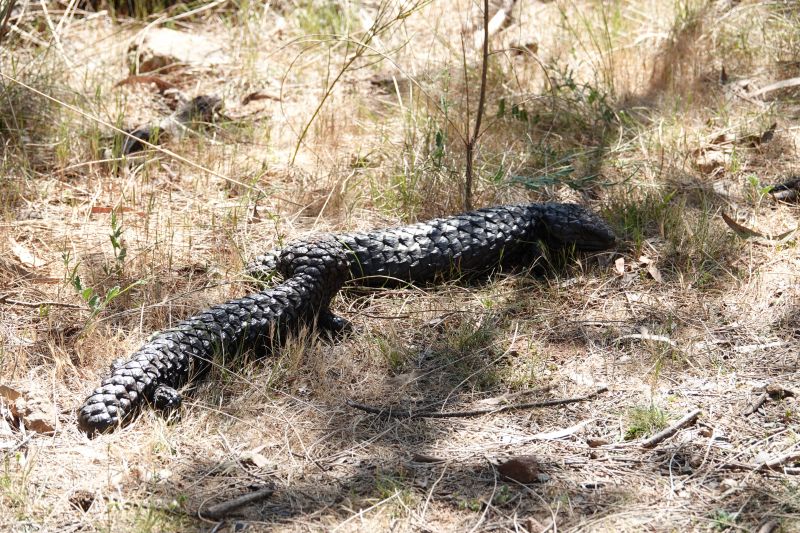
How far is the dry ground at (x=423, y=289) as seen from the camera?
286 cm

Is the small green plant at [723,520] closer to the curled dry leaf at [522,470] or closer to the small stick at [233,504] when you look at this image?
the curled dry leaf at [522,470]

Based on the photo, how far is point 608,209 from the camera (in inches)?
182

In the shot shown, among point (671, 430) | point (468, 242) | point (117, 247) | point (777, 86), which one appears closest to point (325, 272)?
point (468, 242)

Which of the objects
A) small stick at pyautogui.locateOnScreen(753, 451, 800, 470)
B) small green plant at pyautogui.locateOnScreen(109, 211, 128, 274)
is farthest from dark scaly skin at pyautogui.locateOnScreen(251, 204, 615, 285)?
small stick at pyautogui.locateOnScreen(753, 451, 800, 470)

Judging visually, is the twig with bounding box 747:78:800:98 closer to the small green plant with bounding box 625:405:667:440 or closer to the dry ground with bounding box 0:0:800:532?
the dry ground with bounding box 0:0:800:532

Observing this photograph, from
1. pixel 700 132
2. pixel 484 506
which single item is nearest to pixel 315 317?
pixel 484 506

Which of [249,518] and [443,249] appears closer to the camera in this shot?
[249,518]

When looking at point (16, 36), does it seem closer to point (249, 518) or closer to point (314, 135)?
point (314, 135)

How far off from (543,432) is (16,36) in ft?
14.9

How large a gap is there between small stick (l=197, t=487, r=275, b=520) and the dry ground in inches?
1.1

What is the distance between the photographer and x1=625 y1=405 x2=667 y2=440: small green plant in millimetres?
3115

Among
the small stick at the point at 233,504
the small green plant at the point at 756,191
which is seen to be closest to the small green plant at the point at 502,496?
the small stick at the point at 233,504

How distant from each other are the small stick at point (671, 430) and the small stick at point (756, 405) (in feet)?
0.58

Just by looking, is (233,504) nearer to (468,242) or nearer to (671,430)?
(671,430)
